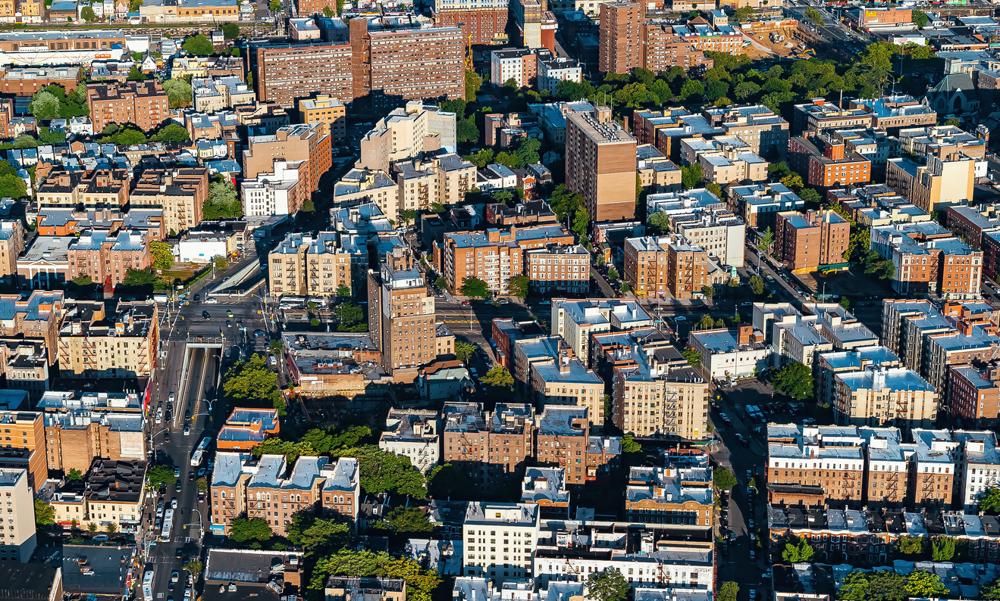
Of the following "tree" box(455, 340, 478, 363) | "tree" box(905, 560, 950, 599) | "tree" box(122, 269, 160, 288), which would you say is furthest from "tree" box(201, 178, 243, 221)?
"tree" box(905, 560, 950, 599)

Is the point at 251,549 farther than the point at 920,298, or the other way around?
the point at 920,298

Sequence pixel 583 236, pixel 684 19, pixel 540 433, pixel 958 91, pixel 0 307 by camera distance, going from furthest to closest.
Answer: pixel 684 19
pixel 958 91
pixel 583 236
pixel 0 307
pixel 540 433

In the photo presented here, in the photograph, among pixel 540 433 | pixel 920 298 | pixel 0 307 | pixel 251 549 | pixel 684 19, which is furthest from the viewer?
pixel 684 19

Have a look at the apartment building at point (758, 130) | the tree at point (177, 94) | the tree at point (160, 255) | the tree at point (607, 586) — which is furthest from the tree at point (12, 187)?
the tree at point (607, 586)

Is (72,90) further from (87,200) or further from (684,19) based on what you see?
(684,19)

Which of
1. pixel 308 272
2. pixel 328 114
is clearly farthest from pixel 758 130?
pixel 308 272

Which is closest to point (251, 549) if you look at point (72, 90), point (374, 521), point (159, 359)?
point (374, 521)
